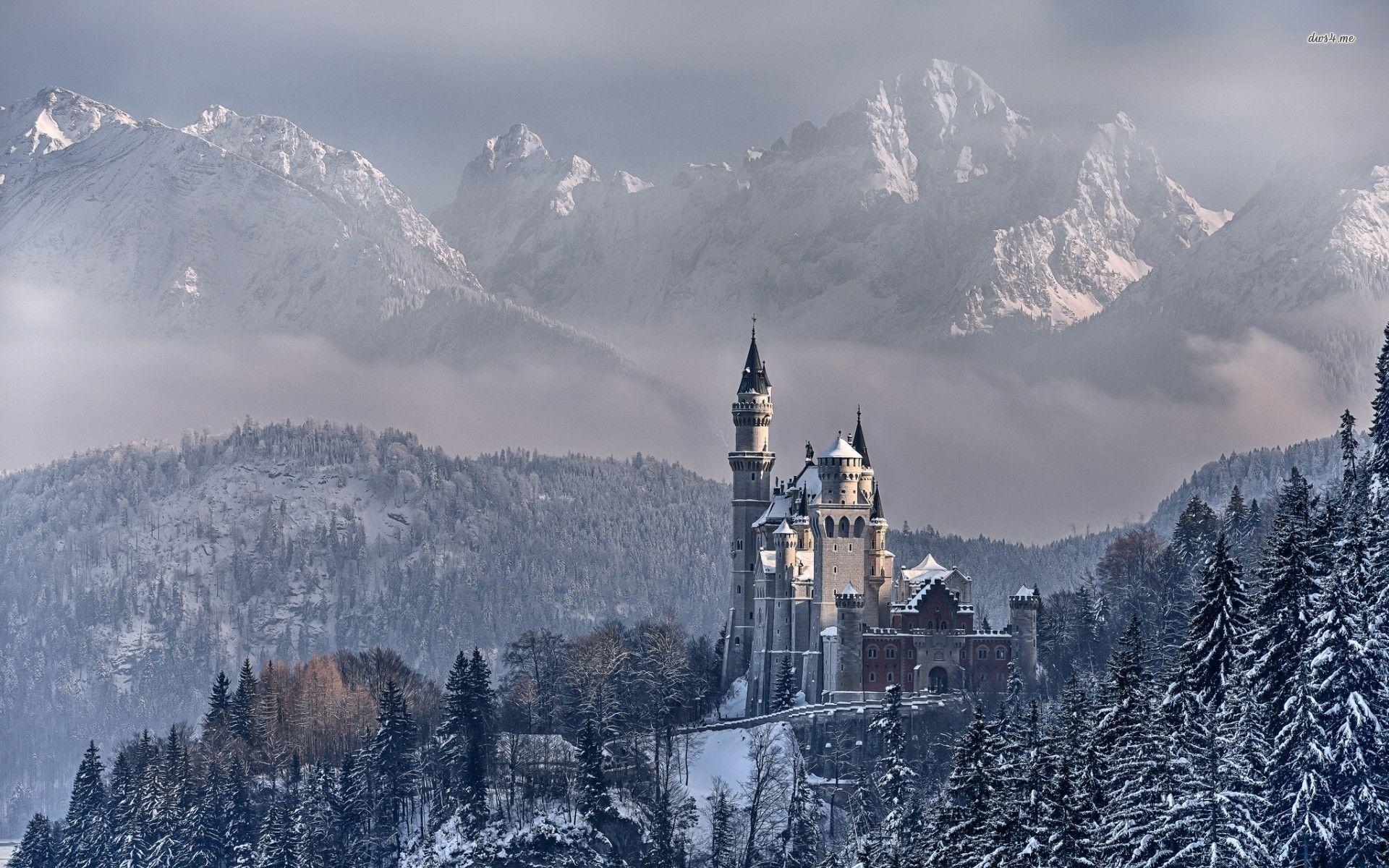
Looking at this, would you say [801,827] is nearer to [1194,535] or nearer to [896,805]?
[896,805]

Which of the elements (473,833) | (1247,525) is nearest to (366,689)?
(473,833)

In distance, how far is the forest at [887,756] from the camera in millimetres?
72688

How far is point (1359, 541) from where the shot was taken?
245ft

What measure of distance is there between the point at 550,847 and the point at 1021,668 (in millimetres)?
37816

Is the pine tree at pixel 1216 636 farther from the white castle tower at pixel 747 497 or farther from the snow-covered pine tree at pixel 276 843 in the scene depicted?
the white castle tower at pixel 747 497

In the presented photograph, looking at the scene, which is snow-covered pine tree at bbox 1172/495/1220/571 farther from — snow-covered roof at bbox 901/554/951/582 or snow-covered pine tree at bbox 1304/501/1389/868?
snow-covered pine tree at bbox 1304/501/1389/868

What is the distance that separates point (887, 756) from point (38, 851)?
7519 centimetres

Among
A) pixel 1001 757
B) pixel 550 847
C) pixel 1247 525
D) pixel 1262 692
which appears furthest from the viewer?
pixel 1247 525

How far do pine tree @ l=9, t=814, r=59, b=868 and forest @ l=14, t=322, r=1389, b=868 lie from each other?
0.28 metres

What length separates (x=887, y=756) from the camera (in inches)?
4884

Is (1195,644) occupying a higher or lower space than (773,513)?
lower

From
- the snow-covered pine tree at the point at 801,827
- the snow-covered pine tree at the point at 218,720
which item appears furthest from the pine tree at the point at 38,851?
the snow-covered pine tree at the point at 801,827

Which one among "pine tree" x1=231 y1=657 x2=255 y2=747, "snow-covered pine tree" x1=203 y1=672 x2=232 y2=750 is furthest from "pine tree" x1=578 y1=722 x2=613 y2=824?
"snow-covered pine tree" x1=203 y1=672 x2=232 y2=750

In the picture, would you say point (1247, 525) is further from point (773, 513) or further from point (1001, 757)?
point (1001, 757)
